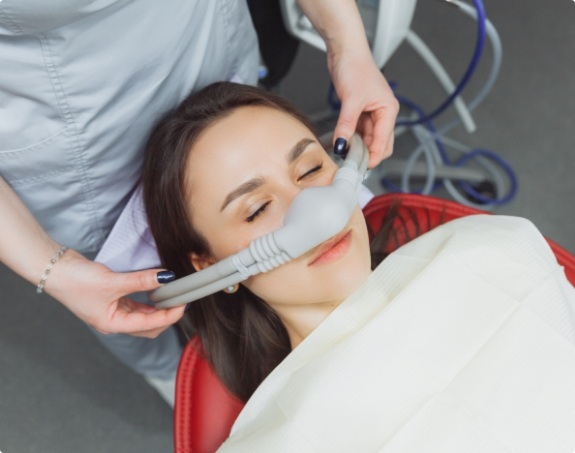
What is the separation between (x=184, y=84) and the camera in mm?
1104

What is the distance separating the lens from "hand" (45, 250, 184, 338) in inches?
38.0

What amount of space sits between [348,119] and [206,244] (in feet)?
1.09

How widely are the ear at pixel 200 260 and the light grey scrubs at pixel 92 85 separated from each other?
7.2 inches

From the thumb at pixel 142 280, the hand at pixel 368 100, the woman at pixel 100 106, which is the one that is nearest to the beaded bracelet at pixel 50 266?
the woman at pixel 100 106

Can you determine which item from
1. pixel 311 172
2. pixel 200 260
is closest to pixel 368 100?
pixel 311 172

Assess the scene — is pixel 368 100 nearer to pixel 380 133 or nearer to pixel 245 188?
pixel 380 133

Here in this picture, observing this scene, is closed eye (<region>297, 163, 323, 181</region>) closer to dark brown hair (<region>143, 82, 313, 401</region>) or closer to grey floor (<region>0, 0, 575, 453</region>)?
dark brown hair (<region>143, 82, 313, 401</region>)

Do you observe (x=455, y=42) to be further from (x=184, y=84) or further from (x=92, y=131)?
(x=92, y=131)

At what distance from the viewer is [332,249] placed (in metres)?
1.00

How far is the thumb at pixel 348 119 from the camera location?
1.07 metres

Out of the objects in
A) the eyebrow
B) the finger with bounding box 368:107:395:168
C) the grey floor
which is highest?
the eyebrow

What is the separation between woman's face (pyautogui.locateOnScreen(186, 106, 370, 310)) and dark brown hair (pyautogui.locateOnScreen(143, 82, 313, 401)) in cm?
3

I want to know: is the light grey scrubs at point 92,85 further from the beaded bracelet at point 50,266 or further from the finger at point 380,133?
the finger at point 380,133

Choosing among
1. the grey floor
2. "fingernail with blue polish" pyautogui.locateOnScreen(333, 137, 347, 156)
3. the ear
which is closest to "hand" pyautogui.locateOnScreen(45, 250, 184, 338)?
the ear
